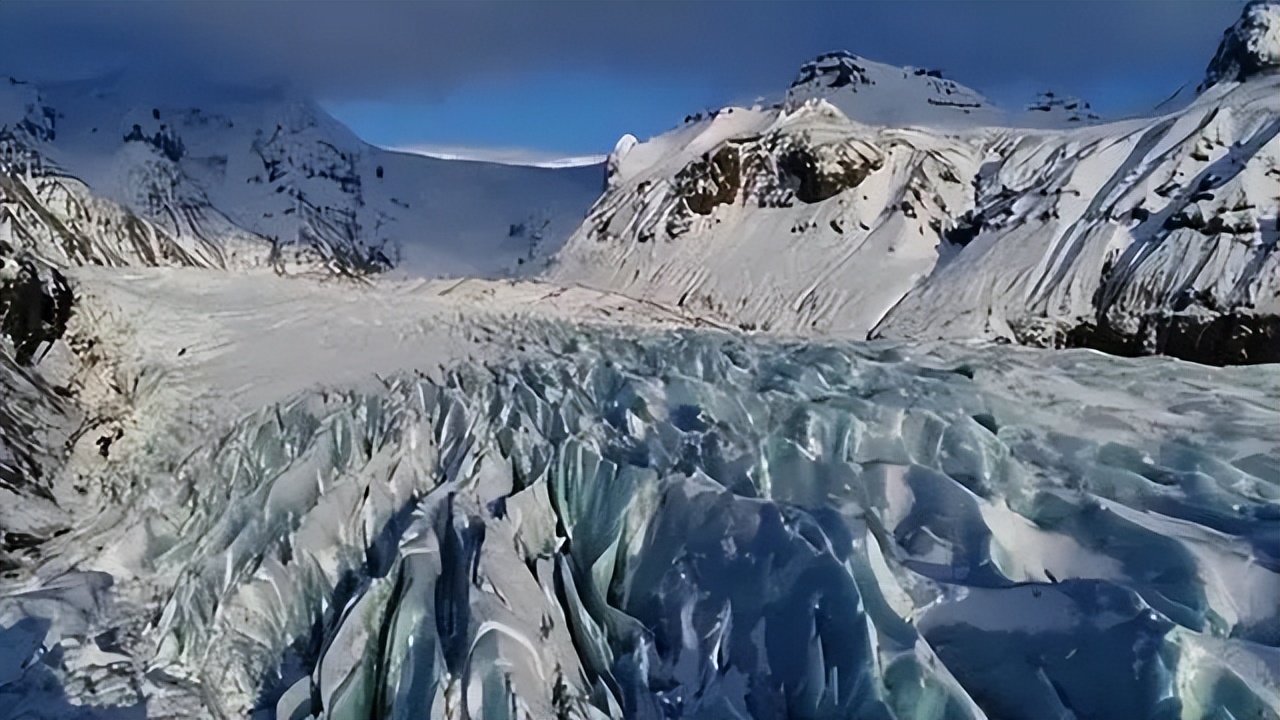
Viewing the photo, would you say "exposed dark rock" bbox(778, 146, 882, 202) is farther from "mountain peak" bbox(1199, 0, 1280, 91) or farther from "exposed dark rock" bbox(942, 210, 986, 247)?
"mountain peak" bbox(1199, 0, 1280, 91)

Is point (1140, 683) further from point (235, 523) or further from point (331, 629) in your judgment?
point (235, 523)

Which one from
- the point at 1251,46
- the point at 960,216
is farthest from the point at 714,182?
the point at 1251,46

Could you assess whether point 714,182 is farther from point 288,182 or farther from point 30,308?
point 30,308

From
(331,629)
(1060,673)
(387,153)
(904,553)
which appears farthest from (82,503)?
(387,153)

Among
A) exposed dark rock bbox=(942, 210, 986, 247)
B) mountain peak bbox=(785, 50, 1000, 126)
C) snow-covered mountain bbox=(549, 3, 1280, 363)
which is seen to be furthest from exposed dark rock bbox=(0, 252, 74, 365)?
mountain peak bbox=(785, 50, 1000, 126)

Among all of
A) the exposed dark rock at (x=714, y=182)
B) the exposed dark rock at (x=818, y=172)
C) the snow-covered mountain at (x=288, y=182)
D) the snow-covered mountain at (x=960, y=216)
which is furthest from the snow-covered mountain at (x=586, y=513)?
the snow-covered mountain at (x=288, y=182)

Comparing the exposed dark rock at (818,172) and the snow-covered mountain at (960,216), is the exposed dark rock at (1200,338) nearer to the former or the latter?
the snow-covered mountain at (960,216)
